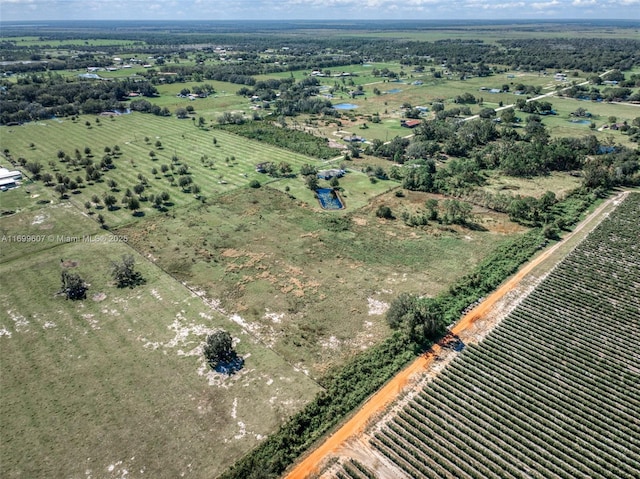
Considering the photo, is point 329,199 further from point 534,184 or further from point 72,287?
point 72,287

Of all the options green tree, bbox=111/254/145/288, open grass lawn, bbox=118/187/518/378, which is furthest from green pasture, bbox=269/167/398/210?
green tree, bbox=111/254/145/288

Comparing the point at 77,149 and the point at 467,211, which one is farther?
the point at 77,149

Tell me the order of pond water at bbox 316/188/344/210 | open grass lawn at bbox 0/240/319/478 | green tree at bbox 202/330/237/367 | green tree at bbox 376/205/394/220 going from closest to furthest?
open grass lawn at bbox 0/240/319/478, green tree at bbox 202/330/237/367, green tree at bbox 376/205/394/220, pond water at bbox 316/188/344/210

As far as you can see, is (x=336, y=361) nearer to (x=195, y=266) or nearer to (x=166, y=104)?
(x=195, y=266)

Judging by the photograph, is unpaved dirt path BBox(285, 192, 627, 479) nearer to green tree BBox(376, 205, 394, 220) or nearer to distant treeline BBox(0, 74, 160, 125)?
green tree BBox(376, 205, 394, 220)

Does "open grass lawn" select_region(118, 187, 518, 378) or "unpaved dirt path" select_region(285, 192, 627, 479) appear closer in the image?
"unpaved dirt path" select_region(285, 192, 627, 479)

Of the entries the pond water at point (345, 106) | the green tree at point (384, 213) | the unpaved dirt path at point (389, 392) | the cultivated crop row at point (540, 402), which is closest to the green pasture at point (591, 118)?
→ the pond water at point (345, 106)

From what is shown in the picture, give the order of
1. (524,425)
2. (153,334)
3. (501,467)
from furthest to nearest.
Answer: (153,334)
(524,425)
(501,467)

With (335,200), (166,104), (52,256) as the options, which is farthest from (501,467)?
(166,104)
